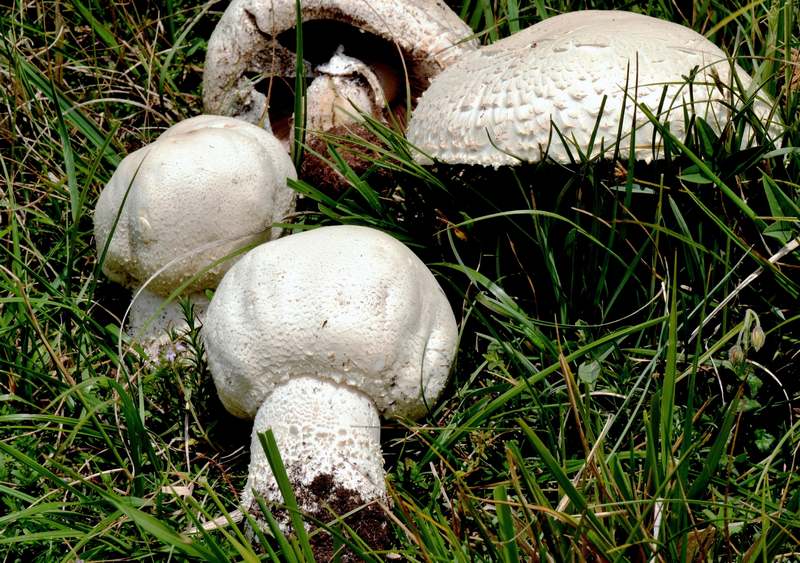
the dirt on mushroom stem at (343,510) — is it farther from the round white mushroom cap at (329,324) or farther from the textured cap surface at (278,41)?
the textured cap surface at (278,41)

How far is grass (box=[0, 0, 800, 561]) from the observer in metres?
1.69

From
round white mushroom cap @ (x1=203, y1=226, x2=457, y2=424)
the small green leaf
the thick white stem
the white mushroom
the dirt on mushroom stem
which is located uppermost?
the white mushroom

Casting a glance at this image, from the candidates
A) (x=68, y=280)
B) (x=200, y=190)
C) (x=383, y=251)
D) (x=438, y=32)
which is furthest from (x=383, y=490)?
(x=438, y=32)

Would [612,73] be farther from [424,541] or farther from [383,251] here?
[424,541]

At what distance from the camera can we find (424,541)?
179cm

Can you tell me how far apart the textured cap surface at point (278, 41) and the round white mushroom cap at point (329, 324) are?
3.32 feet

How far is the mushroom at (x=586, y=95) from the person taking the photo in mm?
2125

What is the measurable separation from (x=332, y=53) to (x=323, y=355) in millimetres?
1514

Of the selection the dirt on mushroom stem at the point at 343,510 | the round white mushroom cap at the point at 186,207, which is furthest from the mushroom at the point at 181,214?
the dirt on mushroom stem at the point at 343,510

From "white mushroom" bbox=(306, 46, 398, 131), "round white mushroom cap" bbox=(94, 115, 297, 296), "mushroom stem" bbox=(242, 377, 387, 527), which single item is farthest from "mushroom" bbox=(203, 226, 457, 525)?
"white mushroom" bbox=(306, 46, 398, 131)

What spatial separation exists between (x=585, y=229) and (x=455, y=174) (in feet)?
1.94

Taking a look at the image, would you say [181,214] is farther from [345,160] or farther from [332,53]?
[332,53]

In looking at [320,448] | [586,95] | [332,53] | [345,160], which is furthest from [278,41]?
[320,448]

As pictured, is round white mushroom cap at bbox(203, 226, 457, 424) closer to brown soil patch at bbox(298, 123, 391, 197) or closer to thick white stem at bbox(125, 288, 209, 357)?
thick white stem at bbox(125, 288, 209, 357)
